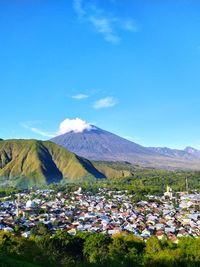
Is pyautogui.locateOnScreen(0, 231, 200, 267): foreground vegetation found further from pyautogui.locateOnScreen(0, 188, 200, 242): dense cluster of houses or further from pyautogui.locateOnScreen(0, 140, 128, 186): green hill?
pyautogui.locateOnScreen(0, 140, 128, 186): green hill

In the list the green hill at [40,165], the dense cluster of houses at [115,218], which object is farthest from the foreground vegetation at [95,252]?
the green hill at [40,165]

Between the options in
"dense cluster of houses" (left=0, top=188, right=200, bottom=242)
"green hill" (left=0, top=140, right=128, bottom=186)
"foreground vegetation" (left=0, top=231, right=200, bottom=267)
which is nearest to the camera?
"foreground vegetation" (left=0, top=231, right=200, bottom=267)

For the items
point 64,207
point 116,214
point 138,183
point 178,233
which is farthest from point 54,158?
point 178,233

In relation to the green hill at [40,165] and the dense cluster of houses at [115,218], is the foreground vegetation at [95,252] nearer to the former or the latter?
the dense cluster of houses at [115,218]

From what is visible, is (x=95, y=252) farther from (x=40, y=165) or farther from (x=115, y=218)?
(x=40, y=165)

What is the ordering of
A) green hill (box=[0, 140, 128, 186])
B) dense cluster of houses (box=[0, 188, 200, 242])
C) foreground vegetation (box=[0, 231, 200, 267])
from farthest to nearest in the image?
1. green hill (box=[0, 140, 128, 186])
2. dense cluster of houses (box=[0, 188, 200, 242])
3. foreground vegetation (box=[0, 231, 200, 267])

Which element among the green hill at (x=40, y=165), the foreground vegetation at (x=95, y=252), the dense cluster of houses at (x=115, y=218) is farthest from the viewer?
the green hill at (x=40, y=165)

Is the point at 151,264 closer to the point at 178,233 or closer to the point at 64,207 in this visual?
the point at 178,233

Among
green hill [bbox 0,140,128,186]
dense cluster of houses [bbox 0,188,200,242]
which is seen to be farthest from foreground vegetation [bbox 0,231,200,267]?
green hill [bbox 0,140,128,186]
